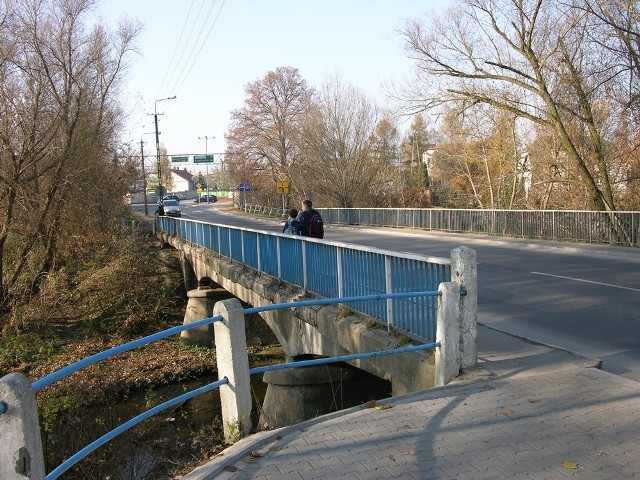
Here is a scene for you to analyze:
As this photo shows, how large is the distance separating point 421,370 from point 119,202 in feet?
95.3

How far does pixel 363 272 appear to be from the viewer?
7152 millimetres

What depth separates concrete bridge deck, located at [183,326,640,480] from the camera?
3674 mm

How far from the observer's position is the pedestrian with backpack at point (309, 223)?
11258 millimetres

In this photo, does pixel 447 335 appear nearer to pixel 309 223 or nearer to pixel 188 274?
pixel 309 223

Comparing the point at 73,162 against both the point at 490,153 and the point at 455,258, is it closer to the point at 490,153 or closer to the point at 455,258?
the point at 455,258

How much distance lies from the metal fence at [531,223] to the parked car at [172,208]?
28.5 m

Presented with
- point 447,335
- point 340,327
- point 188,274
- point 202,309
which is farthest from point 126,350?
point 188,274

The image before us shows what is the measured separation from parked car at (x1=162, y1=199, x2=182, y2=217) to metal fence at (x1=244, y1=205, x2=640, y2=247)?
93.4 feet

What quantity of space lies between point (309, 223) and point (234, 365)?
262 inches

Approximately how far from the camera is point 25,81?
17953 mm

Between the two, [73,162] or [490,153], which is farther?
[490,153]

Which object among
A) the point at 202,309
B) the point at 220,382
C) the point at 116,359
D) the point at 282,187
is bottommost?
the point at 116,359

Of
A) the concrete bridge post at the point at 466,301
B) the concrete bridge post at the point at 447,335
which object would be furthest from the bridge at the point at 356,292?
the concrete bridge post at the point at 447,335

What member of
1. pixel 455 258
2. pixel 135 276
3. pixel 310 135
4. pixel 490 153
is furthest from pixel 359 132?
pixel 455 258
